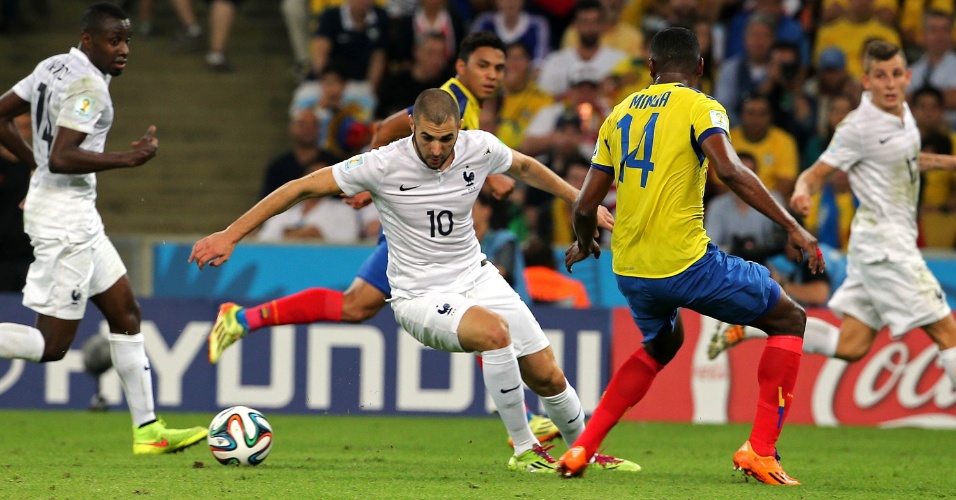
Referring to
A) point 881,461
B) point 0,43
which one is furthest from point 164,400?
point 0,43

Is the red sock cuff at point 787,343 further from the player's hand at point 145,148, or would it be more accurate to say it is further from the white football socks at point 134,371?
the white football socks at point 134,371

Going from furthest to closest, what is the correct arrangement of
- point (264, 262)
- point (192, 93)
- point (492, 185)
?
point (192, 93) < point (264, 262) < point (492, 185)

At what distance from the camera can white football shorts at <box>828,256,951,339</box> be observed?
29.0 ft

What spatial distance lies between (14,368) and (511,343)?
609cm

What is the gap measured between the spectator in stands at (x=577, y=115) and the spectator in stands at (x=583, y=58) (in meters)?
0.36

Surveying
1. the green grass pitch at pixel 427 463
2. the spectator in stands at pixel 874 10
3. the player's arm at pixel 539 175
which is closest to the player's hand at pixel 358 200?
the player's arm at pixel 539 175

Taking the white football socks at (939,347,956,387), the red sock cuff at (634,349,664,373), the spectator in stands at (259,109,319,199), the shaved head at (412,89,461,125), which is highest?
the shaved head at (412,89,461,125)

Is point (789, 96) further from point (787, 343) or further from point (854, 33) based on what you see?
point (787, 343)

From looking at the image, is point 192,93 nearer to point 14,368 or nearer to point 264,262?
point 264,262

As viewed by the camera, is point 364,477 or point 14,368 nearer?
point 364,477

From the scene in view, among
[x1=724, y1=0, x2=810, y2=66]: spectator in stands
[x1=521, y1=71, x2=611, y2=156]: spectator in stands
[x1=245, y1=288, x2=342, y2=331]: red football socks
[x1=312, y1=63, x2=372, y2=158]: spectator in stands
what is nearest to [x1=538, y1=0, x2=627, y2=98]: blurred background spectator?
[x1=521, y1=71, x2=611, y2=156]: spectator in stands

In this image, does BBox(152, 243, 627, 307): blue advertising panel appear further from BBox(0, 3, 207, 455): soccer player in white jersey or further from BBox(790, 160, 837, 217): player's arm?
BBox(0, 3, 207, 455): soccer player in white jersey

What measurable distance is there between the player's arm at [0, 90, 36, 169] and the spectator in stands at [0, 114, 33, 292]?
4.07m

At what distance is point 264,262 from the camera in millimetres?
12508
